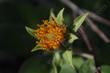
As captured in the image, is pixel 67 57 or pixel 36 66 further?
pixel 36 66

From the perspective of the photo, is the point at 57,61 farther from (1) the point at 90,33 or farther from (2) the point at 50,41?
(1) the point at 90,33

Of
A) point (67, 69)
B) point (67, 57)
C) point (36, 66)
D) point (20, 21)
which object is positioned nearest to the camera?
point (67, 69)

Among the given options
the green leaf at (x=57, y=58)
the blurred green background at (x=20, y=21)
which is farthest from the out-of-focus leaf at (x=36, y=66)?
the blurred green background at (x=20, y=21)

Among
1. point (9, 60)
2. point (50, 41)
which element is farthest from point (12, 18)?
point (50, 41)

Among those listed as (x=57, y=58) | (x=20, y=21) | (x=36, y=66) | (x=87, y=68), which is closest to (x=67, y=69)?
(x=87, y=68)

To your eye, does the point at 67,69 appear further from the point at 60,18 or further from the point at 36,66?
the point at 36,66

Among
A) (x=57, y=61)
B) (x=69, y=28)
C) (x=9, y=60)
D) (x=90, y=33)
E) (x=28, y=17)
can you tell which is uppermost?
(x=28, y=17)

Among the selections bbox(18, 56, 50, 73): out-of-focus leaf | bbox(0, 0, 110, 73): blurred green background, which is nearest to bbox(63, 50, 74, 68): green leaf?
bbox(18, 56, 50, 73): out-of-focus leaf

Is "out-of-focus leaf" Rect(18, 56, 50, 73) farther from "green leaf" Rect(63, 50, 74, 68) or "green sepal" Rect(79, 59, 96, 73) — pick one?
Result: "green sepal" Rect(79, 59, 96, 73)

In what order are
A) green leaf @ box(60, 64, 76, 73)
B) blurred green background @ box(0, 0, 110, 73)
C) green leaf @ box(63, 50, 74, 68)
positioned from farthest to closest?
blurred green background @ box(0, 0, 110, 73) < green leaf @ box(63, 50, 74, 68) < green leaf @ box(60, 64, 76, 73)
